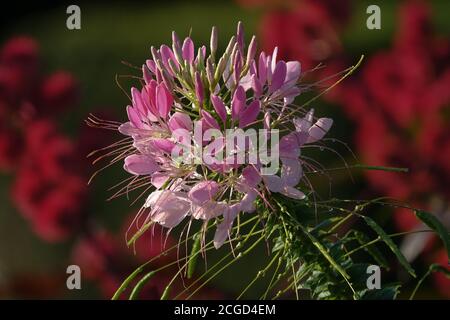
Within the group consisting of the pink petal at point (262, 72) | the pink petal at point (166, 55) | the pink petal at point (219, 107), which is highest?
the pink petal at point (166, 55)

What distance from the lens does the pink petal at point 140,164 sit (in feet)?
2.53

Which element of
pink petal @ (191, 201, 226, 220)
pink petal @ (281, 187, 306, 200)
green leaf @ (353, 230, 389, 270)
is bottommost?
green leaf @ (353, 230, 389, 270)

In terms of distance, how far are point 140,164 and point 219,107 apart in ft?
0.28

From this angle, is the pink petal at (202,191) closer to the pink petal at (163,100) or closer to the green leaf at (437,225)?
the pink petal at (163,100)

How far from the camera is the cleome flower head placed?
2.47ft

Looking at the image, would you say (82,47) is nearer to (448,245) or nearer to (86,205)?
(86,205)

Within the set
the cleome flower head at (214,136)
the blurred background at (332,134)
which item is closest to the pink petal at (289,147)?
the cleome flower head at (214,136)

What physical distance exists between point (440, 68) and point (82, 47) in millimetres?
1510

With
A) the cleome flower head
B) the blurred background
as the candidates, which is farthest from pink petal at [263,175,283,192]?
the blurred background

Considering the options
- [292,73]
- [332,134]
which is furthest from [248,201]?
[332,134]

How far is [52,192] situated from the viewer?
2275mm

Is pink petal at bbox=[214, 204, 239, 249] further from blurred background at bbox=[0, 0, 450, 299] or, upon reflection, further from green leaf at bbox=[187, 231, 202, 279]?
blurred background at bbox=[0, 0, 450, 299]

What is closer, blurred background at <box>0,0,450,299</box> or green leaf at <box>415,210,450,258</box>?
green leaf at <box>415,210,450,258</box>

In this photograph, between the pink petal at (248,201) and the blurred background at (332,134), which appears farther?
the blurred background at (332,134)
